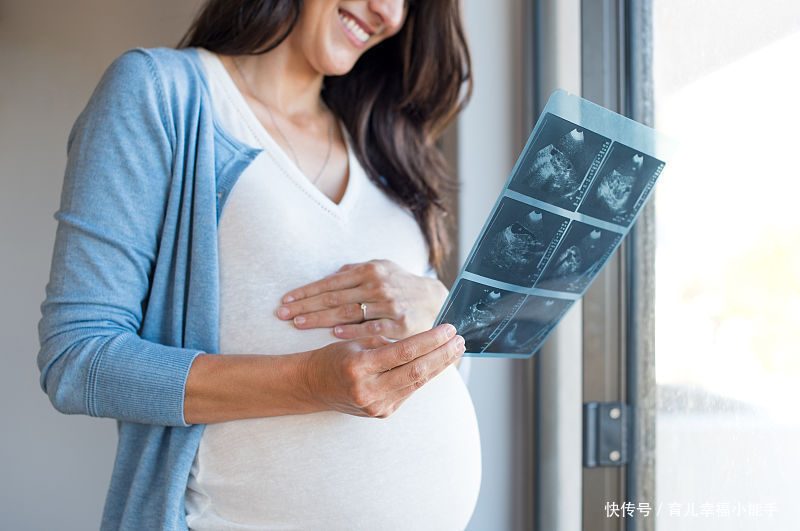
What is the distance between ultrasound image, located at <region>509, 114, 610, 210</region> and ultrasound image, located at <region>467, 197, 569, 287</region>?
0.07ft

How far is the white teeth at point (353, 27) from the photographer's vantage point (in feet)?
3.55

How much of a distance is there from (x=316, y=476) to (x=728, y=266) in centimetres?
64

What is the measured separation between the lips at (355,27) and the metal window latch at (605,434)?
759mm

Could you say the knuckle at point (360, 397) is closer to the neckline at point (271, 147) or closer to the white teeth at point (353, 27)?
the neckline at point (271, 147)

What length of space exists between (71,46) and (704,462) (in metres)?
1.67

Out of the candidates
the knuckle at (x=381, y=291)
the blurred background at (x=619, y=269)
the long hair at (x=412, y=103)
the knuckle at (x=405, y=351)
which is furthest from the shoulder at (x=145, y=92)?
the blurred background at (x=619, y=269)

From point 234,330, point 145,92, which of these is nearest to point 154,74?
point 145,92

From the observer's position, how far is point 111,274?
794mm

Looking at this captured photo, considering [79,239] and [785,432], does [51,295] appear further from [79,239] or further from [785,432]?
[785,432]

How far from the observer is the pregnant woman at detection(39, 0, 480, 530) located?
78cm

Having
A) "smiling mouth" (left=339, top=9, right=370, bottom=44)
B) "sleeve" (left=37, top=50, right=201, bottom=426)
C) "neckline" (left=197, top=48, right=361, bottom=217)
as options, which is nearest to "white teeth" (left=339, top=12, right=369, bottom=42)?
"smiling mouth" (left=339, top=9, right=370, bottom=44)

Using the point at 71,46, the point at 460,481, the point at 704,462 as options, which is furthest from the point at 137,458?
the point at 71,46

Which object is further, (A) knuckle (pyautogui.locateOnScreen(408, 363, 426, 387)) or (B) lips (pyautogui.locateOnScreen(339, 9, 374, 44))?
(B) lips (pyautogui.locateOnScreen(339, 9, 374, 44))

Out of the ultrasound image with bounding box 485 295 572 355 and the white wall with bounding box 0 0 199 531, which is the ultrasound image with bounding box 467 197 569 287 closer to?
the ultrasound image with bounding box 485 295 572 355
